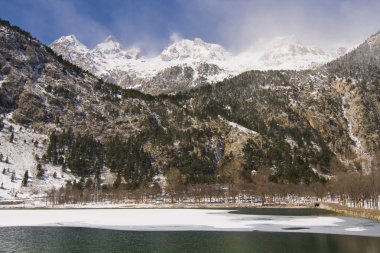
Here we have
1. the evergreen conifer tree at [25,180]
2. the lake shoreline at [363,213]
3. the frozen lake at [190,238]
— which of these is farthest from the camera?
the evergreen conifer tree at [25,180]

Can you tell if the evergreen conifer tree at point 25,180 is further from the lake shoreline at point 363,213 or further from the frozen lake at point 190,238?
the lake shoreline at point 363,213

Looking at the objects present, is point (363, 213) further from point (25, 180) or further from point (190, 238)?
point (25, 180)

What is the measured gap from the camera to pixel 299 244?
5400 cm

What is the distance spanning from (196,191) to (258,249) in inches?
5820

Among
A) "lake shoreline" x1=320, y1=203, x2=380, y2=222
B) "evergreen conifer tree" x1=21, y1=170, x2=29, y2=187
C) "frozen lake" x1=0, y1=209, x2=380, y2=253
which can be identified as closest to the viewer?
"frozen lake" x1=0, y1=209, x2=380, y2=253

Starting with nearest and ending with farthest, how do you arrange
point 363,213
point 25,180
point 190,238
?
point 190,238 < point 363,213 < point 25,180

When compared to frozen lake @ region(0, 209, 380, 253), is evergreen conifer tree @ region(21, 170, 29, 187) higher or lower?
higher

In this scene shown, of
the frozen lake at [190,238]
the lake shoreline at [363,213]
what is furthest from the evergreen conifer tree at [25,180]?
the lake shoreline at [363,213]

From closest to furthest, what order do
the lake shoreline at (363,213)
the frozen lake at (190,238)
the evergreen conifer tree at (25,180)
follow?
the frozen lake at (190,238)
the lake shoreline at (363,213)
the evergreen conifer tree at (25,180)

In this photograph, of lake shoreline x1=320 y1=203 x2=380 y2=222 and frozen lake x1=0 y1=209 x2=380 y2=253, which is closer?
frozen lake x1=0 y1=209 x2=380 y2=253

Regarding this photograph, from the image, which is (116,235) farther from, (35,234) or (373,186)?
(373,186)

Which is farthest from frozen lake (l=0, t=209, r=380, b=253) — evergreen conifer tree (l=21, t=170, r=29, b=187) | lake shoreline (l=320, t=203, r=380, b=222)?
evergreen conifer tree (l=21, t=170, r=29, b=187)

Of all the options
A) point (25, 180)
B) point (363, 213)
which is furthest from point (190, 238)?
point (25, 180)

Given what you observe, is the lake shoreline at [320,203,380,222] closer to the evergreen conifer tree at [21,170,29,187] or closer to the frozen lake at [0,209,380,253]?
the frozen lake at [0,209,380,253]
